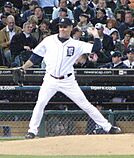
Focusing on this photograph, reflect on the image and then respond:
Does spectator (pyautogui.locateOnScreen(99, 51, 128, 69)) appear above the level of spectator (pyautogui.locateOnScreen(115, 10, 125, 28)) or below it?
below

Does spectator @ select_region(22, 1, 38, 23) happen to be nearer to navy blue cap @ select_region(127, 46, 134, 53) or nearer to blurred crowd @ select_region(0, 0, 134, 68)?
blurred crowd @ select_region(0, 0, 134, 68)

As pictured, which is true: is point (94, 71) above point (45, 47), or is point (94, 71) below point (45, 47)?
below

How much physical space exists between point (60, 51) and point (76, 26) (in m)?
3.29

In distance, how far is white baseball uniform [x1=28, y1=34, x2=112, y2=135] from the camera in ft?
29.2

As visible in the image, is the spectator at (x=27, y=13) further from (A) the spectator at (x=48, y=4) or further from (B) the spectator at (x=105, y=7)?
(B) the spectator at (x=105, y=7)

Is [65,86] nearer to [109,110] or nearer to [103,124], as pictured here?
[103,124]

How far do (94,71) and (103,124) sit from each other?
189cm

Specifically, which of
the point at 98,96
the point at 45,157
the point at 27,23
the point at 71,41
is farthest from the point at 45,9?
Answer: the point at 45,157

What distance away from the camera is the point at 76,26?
1230 centimetres

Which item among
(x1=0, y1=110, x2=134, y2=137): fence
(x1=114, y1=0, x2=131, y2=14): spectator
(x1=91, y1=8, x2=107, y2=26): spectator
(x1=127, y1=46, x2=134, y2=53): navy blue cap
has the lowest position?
(x1=0, y1=110, x2=134, y2=137): fence

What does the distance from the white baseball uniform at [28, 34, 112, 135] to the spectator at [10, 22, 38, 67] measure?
7.52 feet

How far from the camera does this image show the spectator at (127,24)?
12.7m

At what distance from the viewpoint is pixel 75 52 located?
9.09 metres

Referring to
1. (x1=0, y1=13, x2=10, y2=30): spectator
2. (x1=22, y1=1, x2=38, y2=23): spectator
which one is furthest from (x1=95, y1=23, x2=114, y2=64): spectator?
(x1=0, y1=13, x2=10, y2=30): spectator
